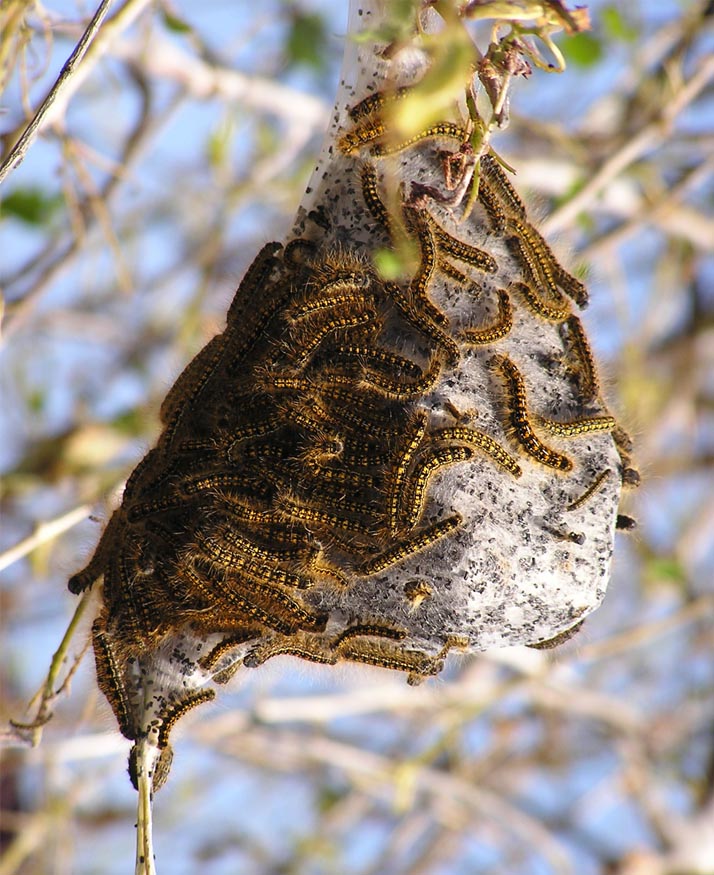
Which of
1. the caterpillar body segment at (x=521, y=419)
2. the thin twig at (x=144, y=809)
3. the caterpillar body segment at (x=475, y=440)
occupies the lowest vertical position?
the thin twig at (x=144, y=809)

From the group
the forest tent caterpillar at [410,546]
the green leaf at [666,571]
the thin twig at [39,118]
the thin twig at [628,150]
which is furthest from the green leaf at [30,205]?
the green leaf at [666,571]

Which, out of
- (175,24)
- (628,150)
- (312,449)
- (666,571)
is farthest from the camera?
(666,571)

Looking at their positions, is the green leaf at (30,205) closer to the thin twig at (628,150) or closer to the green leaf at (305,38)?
the green leaf at (305,38)

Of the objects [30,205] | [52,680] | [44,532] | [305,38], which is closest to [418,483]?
[52,680]

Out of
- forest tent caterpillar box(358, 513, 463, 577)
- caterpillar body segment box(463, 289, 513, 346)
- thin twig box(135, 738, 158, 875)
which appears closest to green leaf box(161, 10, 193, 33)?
caterpillar body segment box(463, 289, 513, 346)

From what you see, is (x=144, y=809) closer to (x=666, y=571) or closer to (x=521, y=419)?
(x=521, y=419)

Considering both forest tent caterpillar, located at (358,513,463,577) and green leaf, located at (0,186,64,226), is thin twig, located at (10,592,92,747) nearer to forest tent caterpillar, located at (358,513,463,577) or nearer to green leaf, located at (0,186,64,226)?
forest tent caterpillar, located at (358,513,463,577)
